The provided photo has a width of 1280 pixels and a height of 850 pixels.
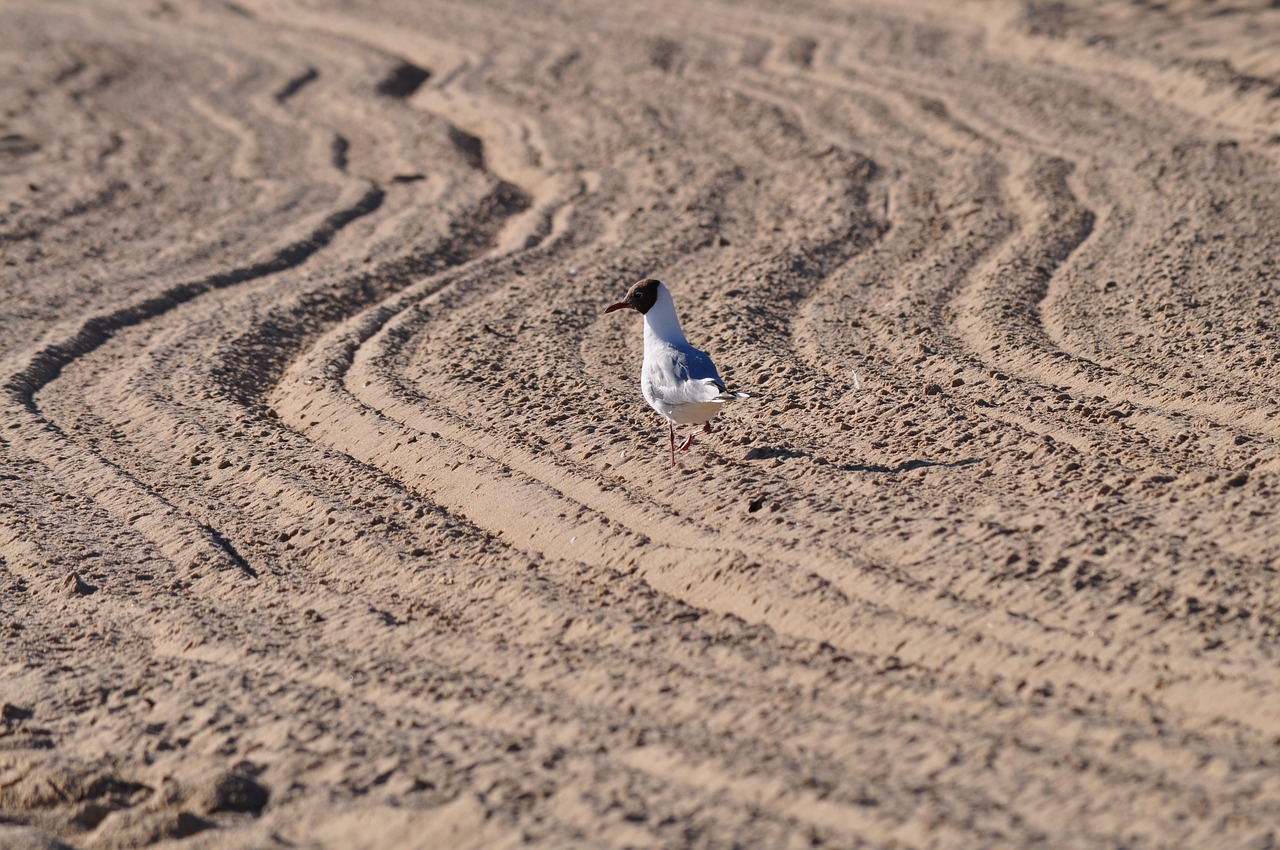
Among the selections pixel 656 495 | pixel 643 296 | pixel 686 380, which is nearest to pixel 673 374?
pixel 686 380

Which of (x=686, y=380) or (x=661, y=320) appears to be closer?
(x=686, y=380)

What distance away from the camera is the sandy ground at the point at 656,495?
4461 mm

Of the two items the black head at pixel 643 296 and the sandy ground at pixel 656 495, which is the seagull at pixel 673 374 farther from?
the sandy ground at pixel 656 495

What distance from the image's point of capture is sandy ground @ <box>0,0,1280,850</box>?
4461 millimetres

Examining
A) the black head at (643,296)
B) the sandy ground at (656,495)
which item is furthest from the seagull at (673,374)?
the sandy ground at (656,495)

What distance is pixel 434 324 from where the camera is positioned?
9.98m

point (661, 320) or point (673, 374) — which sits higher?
point (661, 320)

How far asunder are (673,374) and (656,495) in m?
0.59

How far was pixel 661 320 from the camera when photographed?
7.40m

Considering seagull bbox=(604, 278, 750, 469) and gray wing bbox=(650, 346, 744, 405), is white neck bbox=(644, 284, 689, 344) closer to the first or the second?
seagull bbox=(604, 278, 750, 469)

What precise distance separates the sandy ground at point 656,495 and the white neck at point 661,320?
62 cm

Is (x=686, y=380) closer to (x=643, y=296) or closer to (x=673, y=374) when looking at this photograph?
(x=673, y=374)

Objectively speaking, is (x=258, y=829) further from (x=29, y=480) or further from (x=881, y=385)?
(x=881, y=385)

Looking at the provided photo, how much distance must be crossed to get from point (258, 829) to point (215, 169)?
12.5 meters
